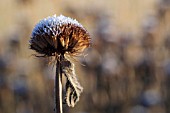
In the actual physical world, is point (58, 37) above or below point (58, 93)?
above

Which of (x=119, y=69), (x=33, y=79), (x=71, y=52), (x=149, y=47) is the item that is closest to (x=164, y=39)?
(x=149, y=47)

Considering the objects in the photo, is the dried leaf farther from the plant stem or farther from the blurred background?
the blurred background

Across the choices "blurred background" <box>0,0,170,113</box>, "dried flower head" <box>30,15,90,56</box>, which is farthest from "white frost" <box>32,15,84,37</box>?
"blurred background" <box>0,0,170,113</box>

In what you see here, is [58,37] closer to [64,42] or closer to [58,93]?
[64,42]

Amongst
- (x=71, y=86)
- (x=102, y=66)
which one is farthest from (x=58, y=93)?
(x=102, y=66)

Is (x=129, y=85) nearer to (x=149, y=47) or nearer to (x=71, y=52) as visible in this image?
(x=149, y=47)

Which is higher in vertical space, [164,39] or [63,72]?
[164,39]

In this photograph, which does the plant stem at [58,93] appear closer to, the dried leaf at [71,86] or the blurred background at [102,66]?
the dried leaf at [71,86]
